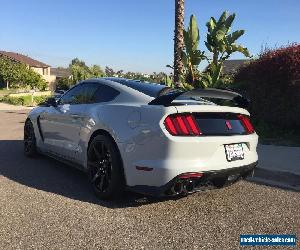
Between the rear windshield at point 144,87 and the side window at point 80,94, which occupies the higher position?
the rear windshield at point 144,87

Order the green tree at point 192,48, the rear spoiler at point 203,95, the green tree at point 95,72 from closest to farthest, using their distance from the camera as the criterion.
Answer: the rear spoiler at point 203,95 < the green tree at point 192,48 < the green tree at point 95,72

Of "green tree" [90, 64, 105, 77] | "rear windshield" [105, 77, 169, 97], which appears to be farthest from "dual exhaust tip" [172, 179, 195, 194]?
"green tree" [90, 64, 105, 77]

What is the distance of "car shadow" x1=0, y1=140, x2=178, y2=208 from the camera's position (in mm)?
5191

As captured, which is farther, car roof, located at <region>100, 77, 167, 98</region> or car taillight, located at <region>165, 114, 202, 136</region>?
car roof, located at <region>100, 77, 167, 98</region>

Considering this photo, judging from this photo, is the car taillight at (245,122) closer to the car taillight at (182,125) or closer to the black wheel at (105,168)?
the car taillight at (182,125)

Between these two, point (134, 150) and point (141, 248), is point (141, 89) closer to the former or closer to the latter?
point (134, 150)

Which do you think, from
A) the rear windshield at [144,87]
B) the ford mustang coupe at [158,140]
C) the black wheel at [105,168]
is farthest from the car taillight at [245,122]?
the black wheel at [105,168]

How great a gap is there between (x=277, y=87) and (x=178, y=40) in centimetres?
602

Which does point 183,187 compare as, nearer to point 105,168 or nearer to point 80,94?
point 105,168

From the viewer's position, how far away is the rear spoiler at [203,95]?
4.64 metres

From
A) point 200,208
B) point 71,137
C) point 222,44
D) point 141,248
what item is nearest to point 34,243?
point 141,248

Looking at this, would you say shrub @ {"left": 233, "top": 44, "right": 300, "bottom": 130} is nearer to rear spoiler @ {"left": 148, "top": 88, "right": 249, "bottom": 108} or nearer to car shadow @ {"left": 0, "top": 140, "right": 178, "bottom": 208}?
rear spoiler @ {"left": 148, "top": 88, "right": 249, "bottom": 108}

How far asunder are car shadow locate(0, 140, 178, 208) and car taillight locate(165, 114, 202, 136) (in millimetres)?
1079

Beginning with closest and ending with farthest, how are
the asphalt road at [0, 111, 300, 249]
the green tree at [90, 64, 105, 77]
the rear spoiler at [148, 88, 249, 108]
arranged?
1. the asphalt road at [0, 111, 300, 249]
2. the rear spoiler at [148, 88, 249, 108]
3. the green tree at [90, 64, 105, 77]
